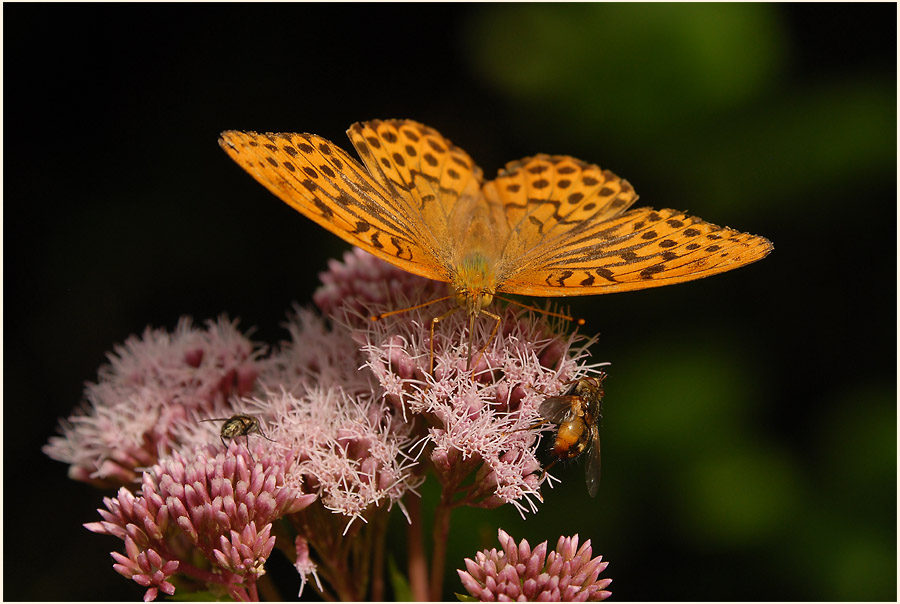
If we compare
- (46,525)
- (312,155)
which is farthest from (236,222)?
(312,155)

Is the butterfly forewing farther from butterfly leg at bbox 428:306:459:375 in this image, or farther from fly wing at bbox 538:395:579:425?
fly wing at bbox 538:395:579:425

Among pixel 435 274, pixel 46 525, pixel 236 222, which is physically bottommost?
pixel 46 525

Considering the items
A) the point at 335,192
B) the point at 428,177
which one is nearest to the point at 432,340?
the point at 335,192

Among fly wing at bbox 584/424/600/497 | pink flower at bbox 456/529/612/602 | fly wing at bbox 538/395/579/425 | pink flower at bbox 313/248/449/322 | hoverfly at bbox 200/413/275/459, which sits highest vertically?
pink flower at bbox 313/248/449/322

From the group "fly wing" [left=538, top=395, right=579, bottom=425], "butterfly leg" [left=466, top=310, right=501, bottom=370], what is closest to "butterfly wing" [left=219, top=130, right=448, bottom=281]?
"butterfly leg" [left=466, top=310, right=501, bottom=370]

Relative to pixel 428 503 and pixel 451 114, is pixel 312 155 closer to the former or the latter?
pixel 428 503

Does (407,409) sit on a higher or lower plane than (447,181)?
lower

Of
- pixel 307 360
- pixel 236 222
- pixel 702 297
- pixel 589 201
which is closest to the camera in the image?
pixel 307 360
